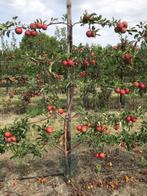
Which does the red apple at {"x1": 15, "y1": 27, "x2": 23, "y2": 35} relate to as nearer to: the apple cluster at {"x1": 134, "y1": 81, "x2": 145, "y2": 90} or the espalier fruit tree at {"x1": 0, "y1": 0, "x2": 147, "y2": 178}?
the espalier fruit tree at {"x1": 0, "y1": 0, "x2": 147, "y2": 178}

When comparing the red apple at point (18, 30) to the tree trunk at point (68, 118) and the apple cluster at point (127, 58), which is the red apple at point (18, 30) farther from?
the apple cluster at point (127, 58)

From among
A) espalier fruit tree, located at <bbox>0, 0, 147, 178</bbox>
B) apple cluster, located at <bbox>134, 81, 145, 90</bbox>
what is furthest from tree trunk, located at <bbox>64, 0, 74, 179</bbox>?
apple cluster, located at <bbox>134, 81, 145, 90</bbox>

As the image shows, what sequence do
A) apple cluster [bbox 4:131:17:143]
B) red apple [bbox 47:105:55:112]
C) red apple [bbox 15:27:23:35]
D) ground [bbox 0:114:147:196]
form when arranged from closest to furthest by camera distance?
red apple [bbox 15:27:23:35]
apple cluster [bbox 4:131:17:143]
red apple [bbox 47:105:55:112]
ground [bbox 0:114:147:196]

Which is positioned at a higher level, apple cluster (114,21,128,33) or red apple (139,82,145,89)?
apple cluster (114,21,128,33)

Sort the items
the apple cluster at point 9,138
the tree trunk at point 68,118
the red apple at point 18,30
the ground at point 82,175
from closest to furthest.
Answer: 1. the red apple at point 18,30
2. the apple cluster at point 9,138
3. the tree trunk at point 68,118
4. the ground at point 82,175

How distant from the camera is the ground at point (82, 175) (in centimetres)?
591

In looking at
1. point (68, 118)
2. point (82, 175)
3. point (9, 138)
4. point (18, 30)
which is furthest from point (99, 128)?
point (18, 30)

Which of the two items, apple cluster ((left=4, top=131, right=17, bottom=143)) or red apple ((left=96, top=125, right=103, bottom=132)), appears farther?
red apple ((left=96, top=125, right=103, bottom=132))

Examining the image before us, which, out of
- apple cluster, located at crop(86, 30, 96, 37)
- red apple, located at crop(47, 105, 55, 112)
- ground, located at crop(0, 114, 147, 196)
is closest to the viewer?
apple cluster, located at crop(86, 30, 96, 37)

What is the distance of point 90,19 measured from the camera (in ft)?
17.2

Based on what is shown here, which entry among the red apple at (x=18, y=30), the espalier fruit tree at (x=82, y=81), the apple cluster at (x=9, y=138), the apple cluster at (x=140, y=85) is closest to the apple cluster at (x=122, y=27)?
the espalier fruit tree at (x=82, y=81)

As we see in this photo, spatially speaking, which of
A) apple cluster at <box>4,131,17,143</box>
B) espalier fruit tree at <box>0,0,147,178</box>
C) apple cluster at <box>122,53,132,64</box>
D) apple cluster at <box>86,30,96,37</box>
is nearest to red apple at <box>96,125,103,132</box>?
espalier fruit tree at <box>0,0,147,178</box>

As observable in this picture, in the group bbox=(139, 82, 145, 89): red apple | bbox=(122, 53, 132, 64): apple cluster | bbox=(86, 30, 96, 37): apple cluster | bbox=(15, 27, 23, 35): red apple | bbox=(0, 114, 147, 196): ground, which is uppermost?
bbox=(15, 27, 23, 35): red apple

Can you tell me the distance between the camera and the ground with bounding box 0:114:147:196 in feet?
19.4
